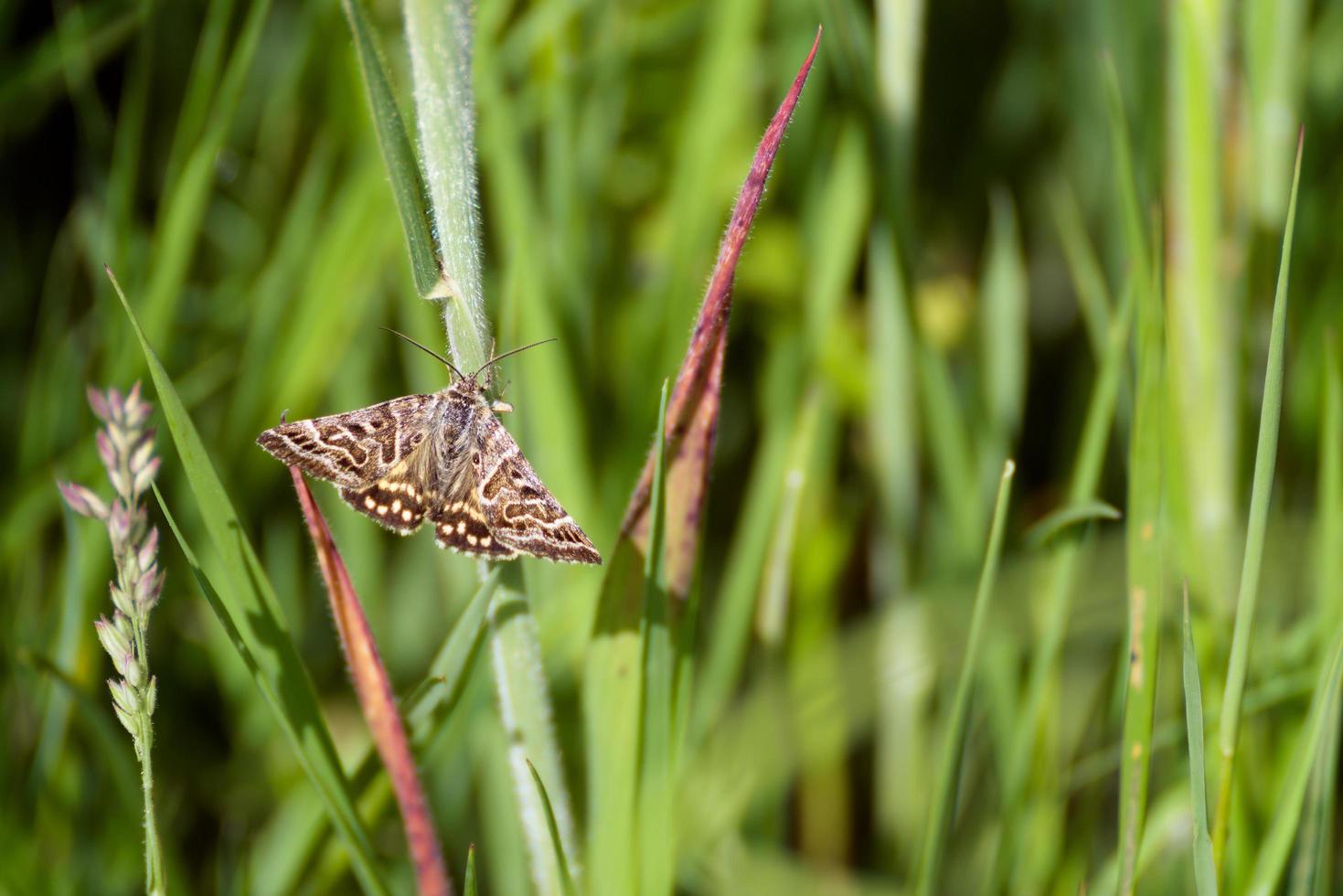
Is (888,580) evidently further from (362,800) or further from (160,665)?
(160,665)

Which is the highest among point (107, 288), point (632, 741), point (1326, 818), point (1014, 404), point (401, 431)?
point (107, 288)

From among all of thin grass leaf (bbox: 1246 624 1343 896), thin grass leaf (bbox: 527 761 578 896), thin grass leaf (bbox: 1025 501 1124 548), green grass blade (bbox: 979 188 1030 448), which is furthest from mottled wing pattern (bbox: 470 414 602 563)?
green grass blade (bbox: 979 188 1030 448)

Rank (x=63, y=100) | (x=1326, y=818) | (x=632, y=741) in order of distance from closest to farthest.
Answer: (x=632, y=741) → (x=1326, y=818) → (x=63, y=100)

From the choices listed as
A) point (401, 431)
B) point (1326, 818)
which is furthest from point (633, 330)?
point (1326, 818)

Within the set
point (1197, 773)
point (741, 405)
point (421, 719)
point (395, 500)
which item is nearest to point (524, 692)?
point (421, 719)

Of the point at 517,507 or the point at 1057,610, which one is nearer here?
the point at 517,507

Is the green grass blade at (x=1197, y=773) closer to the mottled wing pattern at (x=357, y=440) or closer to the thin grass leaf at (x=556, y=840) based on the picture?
the thin grass leaf at (x=556, y=840)

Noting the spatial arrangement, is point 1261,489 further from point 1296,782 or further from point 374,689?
Result: point 374,689
